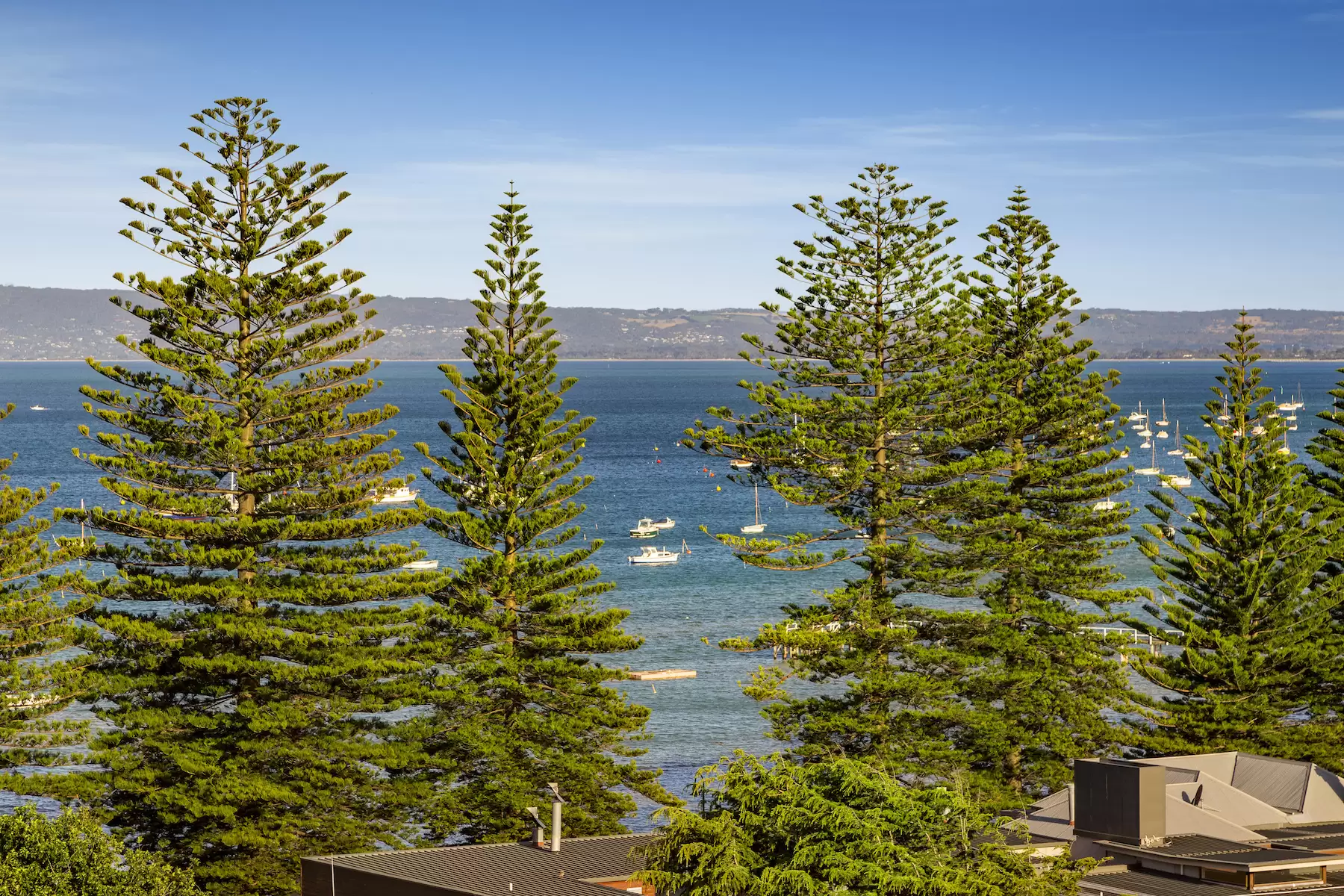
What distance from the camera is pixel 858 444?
31.6 m

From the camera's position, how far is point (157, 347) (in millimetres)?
28000

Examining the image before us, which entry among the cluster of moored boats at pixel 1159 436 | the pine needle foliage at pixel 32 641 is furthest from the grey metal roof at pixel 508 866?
the cluster of moored boats at pixel 1159 436

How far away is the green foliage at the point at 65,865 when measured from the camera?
62.5 feet

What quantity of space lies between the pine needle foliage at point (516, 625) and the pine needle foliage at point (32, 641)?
5905mm

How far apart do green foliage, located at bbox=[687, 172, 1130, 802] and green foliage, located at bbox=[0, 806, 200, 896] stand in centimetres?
1261

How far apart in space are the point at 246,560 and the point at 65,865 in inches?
337

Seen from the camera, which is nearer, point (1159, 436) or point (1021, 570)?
point (1021, 570)

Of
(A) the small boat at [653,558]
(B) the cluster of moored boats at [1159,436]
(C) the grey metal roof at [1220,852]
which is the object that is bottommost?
(A) the small boat at [653,558]

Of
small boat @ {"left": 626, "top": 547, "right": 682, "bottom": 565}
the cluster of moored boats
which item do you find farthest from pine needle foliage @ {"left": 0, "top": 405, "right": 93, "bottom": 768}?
the cluster of moored boats

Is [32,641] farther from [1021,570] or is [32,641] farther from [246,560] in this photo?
[1021,570]

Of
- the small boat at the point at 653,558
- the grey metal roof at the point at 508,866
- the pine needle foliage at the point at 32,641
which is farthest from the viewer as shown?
the small boat at the point at 653,558

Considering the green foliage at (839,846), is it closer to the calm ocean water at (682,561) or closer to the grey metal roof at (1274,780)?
the grey metal roof at (1274,780)

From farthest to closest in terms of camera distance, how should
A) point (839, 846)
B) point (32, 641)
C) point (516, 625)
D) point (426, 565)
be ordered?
point (426, 565) → point (516, 625) → point (32, 641) → point (839, 846)

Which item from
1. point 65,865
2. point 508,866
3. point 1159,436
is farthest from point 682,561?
point 1159,436
